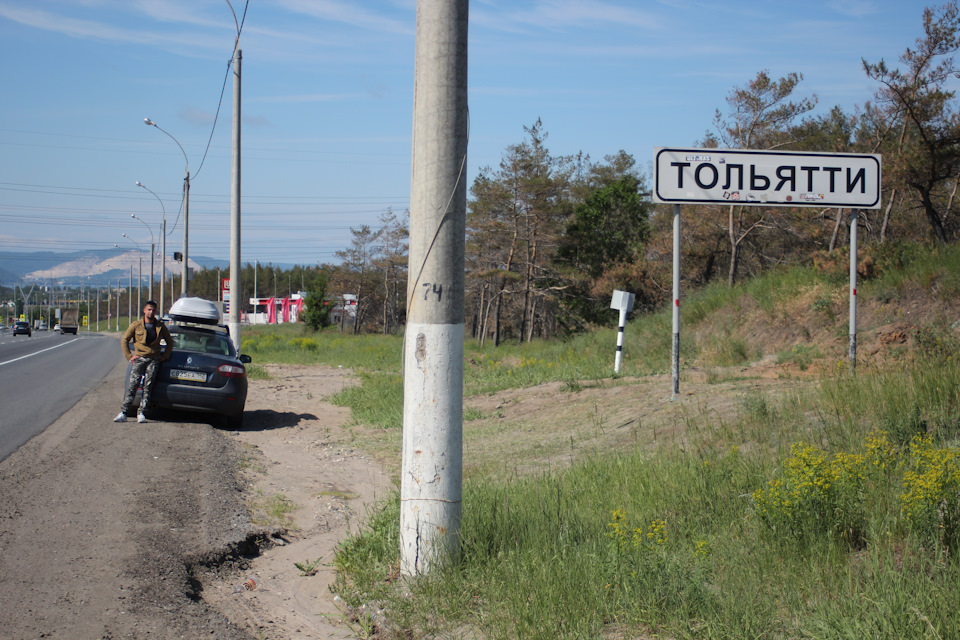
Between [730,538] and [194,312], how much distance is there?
1252 centimetres

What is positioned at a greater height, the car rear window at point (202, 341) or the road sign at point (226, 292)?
the road sign at point (226, 292)

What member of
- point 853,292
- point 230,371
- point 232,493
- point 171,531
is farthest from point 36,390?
point 853,292

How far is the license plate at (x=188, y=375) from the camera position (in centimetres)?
1179

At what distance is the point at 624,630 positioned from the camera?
3.72 meters

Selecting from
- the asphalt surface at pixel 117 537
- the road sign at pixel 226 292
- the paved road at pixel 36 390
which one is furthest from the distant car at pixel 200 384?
the road sign at pixel 226 292

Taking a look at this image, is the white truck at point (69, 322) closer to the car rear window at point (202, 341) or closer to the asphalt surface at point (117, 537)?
the car rear window at point (202, 341)

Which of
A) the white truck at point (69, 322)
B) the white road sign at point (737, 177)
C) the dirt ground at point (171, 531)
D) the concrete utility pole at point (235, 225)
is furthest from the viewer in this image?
the white truck at point (69, 322)

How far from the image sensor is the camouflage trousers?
453 inches

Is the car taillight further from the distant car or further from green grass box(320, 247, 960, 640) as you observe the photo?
green grass box(320, 247, 960, 640)

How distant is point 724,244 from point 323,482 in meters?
29.4

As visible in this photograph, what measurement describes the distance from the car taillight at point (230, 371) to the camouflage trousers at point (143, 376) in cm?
92

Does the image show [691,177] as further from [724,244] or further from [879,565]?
[724,244]

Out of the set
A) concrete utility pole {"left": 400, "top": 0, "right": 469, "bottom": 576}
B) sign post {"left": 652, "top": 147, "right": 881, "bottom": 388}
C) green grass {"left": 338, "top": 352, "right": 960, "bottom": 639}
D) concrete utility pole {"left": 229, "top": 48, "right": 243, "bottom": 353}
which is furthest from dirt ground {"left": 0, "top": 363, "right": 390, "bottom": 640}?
concrete utility pole {"left": 229, "top": 48, "right": 243, "bottom": 353}

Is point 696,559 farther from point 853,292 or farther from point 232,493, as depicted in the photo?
point 853,292
